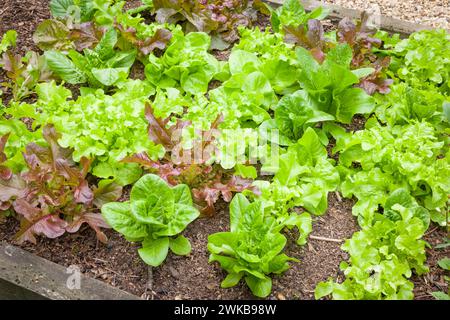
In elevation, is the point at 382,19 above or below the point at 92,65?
below

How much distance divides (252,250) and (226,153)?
1.87 ft

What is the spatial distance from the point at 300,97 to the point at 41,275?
5.01ft

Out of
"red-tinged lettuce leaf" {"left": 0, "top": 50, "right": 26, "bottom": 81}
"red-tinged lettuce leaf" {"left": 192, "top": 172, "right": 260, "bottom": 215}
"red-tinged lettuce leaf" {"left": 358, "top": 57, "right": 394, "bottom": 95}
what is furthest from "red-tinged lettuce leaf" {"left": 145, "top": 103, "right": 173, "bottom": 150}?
"red-tinged lettuce leaf" {"left": 358, "top": 57, "right": 394, "bottom": 95}

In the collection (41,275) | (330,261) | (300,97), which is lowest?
(330,261)

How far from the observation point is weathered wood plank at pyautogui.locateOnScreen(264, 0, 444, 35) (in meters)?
3.60

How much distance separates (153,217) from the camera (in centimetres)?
229

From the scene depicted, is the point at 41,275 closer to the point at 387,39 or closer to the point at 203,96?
the point at 203,96

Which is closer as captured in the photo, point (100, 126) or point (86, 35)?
point (100, 126)

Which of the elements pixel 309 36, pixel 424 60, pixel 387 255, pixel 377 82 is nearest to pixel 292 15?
pixel 309 36

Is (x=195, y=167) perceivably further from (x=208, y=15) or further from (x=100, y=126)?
(x=208, y=15)

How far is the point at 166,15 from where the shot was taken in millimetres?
3383

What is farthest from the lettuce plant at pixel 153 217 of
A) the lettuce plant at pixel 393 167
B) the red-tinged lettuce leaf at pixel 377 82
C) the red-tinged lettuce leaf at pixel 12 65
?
the red-tinged lettuce leaf at pixel 377 82

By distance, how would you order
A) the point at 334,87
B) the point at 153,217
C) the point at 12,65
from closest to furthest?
1. the point at 153,217
2. the point at 334,87
3. the point at 12,65
